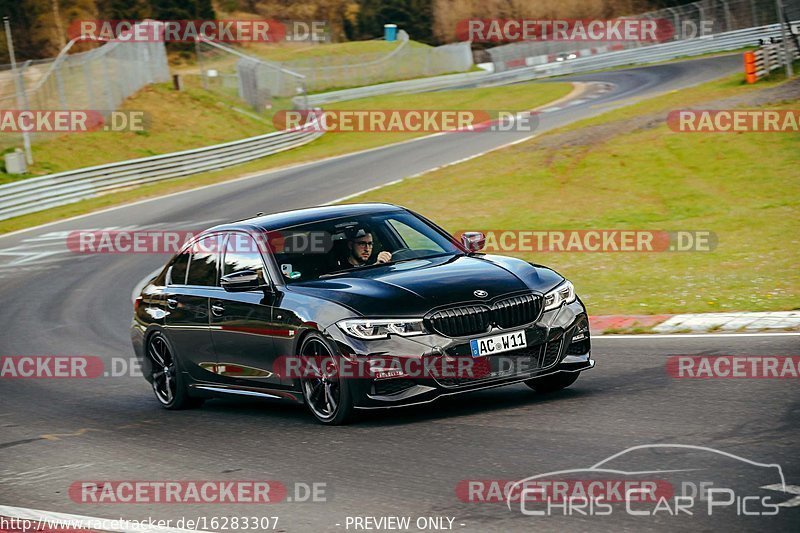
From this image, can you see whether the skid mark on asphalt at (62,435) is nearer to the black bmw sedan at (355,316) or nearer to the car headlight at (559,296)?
the black bmw sedan at (355,316)

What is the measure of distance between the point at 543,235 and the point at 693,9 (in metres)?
52.9

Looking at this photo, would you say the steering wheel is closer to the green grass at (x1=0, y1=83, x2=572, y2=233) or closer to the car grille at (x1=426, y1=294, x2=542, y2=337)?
the car grille at (x1=426, y1=294, x2=542, y2=337)

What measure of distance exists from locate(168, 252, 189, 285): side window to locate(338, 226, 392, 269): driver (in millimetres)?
1802

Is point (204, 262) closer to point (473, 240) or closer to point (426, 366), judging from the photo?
point (473, 240)

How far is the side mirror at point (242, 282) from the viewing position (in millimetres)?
8922

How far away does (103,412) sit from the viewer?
34.2 feet

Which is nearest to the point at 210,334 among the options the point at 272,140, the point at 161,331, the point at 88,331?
the point at 161,331

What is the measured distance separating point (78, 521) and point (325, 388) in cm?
233

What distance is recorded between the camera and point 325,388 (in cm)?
845

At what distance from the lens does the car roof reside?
9.52m

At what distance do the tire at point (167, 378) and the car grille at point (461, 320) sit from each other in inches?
121

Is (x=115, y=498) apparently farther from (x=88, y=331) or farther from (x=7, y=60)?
(x=7, y=60)

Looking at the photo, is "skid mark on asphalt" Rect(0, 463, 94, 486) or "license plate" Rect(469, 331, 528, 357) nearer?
"skid mark on asphalt" Rect(0, 463, 94, 486)

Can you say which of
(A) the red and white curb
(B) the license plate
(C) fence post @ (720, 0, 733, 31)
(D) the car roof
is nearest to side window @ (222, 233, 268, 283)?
(D) the car roof
